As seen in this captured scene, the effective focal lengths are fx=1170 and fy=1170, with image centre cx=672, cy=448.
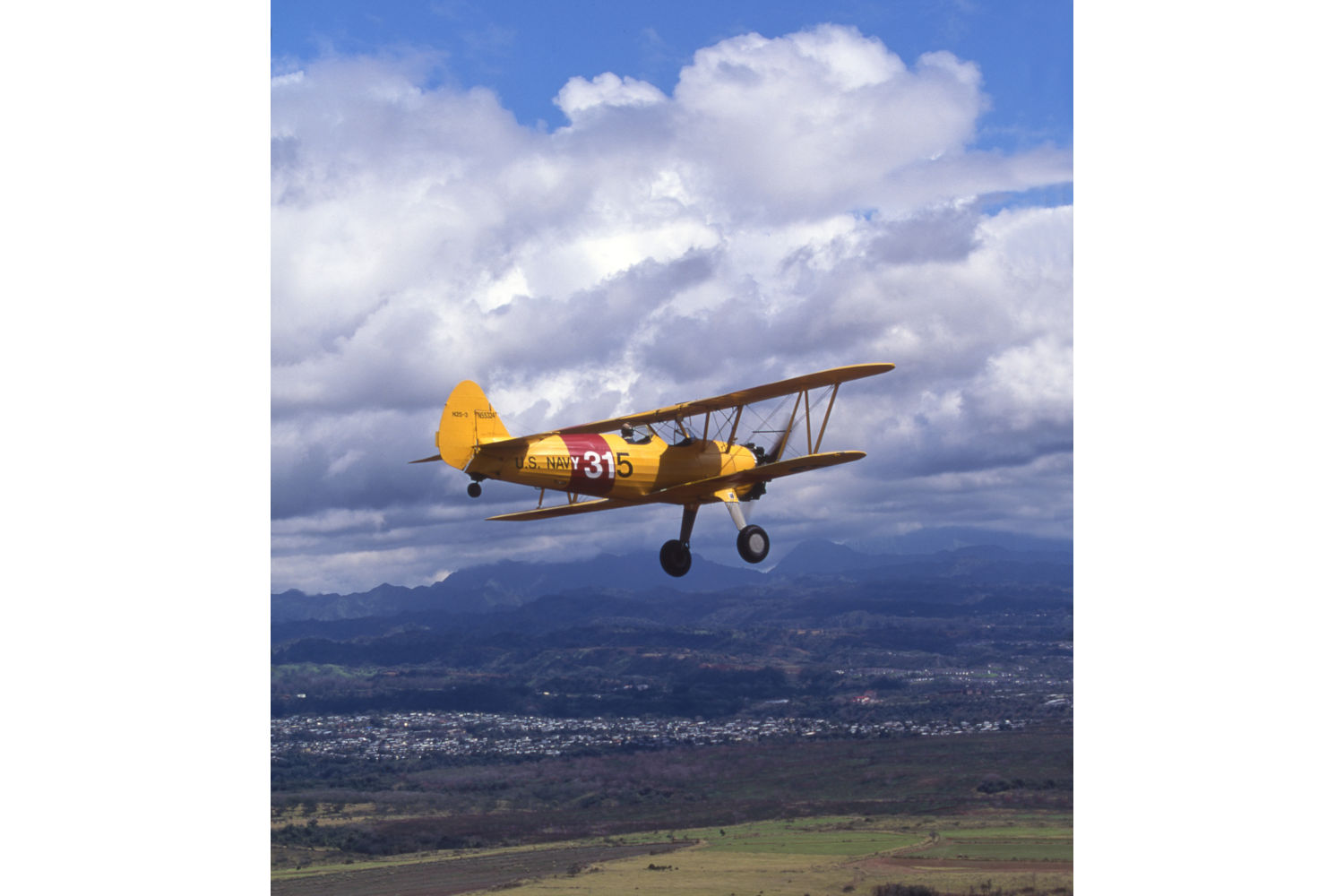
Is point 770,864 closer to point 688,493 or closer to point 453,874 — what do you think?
point 453,874

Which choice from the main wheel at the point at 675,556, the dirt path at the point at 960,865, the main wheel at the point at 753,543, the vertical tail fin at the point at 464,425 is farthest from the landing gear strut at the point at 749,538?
the dirt path at the point at 960,865

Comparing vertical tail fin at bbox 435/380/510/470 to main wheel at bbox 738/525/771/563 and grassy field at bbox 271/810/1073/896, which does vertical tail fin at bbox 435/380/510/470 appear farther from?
grassy field at bbox 271/810/1073/896

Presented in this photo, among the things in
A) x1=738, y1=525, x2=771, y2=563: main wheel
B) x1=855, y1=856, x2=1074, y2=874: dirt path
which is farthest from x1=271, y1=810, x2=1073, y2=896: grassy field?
x1=738, y1=525, x2=771, y2=563: main wheel

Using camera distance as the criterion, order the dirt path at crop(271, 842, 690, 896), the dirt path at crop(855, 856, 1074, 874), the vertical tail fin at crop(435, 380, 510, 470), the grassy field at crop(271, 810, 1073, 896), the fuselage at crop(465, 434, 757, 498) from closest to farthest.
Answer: the vertical tail fin at crop(435, 380, 510, 470)
the fuselage at crop(465, 434, 757, 498)
the dirt path at crop(271, 842, 690, 896)
the grassy field at crop(271, 810, 1073, 896)
the dirt path at crop(855, 856, 1074, 874)

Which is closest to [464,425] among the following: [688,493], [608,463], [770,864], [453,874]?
[608,463]
